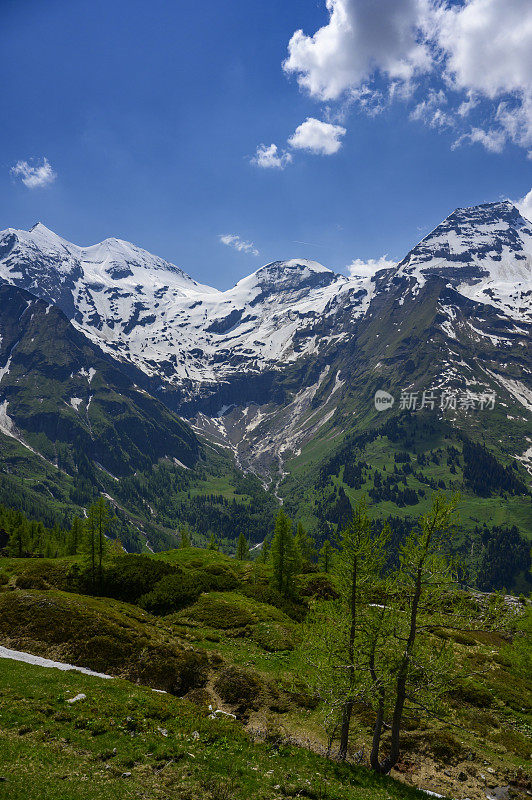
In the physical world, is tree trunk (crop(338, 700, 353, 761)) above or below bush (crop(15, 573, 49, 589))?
above

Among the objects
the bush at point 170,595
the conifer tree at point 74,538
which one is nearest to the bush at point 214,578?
the bush at point 170,595

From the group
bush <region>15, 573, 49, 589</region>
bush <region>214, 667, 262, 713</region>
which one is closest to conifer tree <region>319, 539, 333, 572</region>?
bush <region>214, 667, 262, 713</region>

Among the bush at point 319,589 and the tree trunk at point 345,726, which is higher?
the tree trunk at point 345,726

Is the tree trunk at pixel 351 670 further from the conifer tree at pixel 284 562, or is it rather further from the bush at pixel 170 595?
the conifer tree at pixel 284 562

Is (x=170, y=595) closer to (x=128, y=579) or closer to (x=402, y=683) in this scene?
(x=128, y=579)

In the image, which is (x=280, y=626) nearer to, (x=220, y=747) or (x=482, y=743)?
(x=482, y=743)

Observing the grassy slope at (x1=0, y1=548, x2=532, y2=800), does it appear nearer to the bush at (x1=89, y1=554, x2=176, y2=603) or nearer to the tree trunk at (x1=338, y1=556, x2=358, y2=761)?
the tree trunk at (x1=338, y1=556, x2=358, y2=761)

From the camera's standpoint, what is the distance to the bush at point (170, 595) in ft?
156

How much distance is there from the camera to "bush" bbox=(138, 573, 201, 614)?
47438 mm

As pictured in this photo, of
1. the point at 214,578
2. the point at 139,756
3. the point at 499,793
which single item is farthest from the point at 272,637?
the point at 139,756

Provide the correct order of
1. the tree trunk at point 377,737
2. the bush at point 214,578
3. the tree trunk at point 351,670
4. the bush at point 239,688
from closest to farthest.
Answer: the tree trunk at point 377,737
the tree trunk at point 351,670
the bush at point 239,688
the bush at point 214,578

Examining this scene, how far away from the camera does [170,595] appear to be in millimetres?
48781

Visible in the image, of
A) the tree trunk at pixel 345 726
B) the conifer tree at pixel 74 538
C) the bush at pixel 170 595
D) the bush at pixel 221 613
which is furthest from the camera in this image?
the conifer tree at pixel 74 538

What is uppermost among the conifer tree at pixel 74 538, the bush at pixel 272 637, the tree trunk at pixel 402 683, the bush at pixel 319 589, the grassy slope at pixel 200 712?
the tree trunk at pixel 402 683
